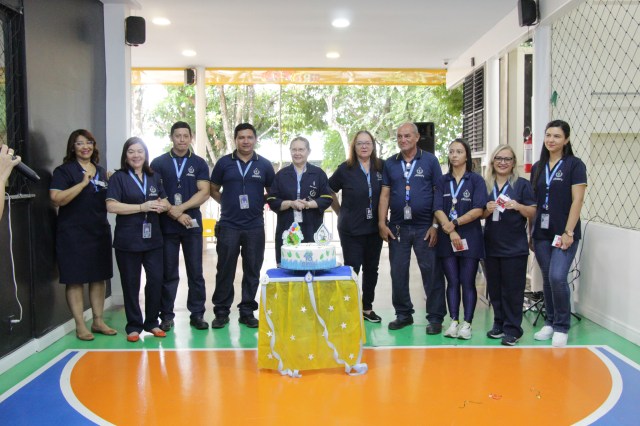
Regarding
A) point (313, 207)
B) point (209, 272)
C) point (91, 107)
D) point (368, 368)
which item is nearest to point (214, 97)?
point (209, 272)

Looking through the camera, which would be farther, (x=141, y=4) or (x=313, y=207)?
(x=141, y=4)

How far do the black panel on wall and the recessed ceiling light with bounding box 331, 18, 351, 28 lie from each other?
8.72 ft

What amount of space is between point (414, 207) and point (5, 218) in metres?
2.73

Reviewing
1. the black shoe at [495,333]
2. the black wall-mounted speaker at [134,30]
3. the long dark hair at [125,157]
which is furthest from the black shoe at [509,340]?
the black wall-mounted speaker at [134,30]

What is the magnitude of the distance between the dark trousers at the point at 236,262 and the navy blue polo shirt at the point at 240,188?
0.07 meters

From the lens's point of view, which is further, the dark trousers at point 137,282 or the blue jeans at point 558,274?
the dark trousers at point 137,282

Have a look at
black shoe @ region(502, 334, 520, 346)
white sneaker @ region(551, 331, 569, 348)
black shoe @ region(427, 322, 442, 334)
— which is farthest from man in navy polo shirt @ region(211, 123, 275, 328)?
white sneaker @ region(551, 331, 569, 348)

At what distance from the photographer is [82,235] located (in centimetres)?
427

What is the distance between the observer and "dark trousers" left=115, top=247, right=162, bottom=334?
425 cm

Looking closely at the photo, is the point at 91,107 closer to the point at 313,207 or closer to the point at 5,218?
the point at 5,218

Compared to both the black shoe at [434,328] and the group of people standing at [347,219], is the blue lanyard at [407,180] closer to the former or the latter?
the group of people standing at [347,219]

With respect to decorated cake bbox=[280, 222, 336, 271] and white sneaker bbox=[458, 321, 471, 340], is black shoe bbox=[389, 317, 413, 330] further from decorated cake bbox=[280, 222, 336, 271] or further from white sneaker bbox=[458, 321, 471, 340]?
decorated cake bbox=[280, 222, 336, 271]

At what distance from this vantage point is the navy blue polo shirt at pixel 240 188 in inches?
179

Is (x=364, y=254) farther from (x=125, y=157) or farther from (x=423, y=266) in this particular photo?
(x=125, y=157)
